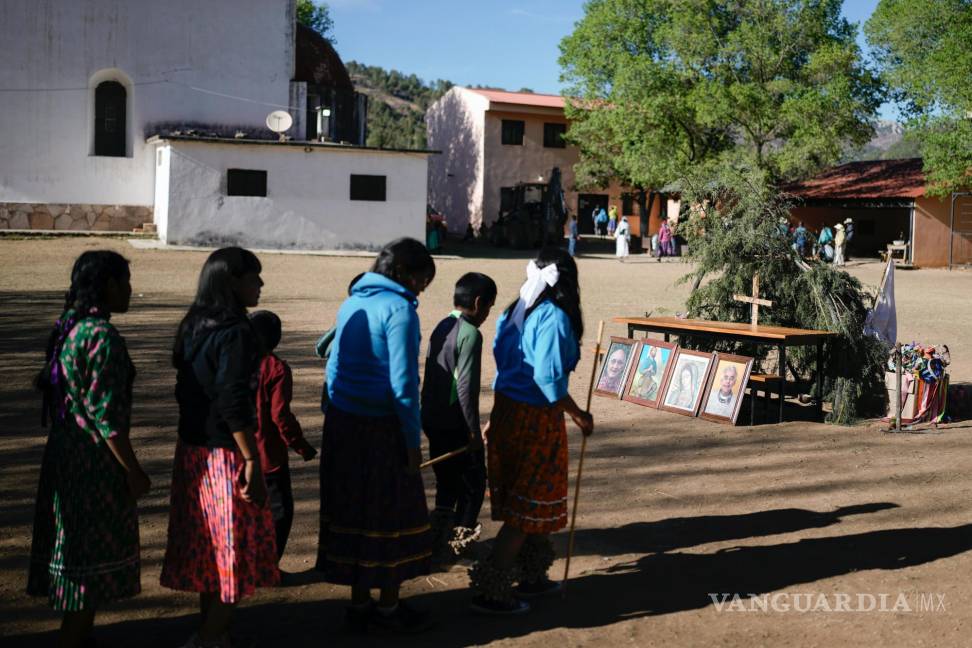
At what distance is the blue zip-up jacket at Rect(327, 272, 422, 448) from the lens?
4082 millimetres

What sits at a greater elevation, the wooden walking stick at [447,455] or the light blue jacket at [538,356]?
the light blue jacket at [538,356]

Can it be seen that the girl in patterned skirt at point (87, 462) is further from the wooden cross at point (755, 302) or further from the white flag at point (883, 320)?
the white flag at point (883, 320)

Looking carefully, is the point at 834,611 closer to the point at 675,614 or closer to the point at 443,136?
the point at 675,614

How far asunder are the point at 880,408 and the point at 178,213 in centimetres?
2438

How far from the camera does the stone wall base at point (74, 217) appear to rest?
3225 cm

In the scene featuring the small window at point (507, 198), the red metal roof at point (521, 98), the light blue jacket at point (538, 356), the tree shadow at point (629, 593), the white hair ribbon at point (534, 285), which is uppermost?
the red metal roof at point (521, 98)

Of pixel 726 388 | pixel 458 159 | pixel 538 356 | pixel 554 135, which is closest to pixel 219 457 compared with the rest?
pixel 538 356

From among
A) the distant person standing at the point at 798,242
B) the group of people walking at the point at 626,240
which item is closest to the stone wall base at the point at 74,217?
the group of people walking at the point at 626,240

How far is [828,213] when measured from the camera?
4100 centimetres

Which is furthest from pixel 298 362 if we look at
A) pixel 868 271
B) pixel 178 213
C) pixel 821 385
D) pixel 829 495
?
pixel 868 271

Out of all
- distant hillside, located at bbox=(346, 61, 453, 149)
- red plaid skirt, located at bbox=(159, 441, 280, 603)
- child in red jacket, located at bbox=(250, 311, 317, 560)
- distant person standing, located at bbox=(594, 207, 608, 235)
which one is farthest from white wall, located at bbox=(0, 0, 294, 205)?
distant hillside, located at bbox=(346, 61, 453, 149)

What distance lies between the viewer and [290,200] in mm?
30969

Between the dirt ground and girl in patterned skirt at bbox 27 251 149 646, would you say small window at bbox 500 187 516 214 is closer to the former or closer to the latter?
the dirt ground

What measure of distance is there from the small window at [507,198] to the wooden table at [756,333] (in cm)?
3214
